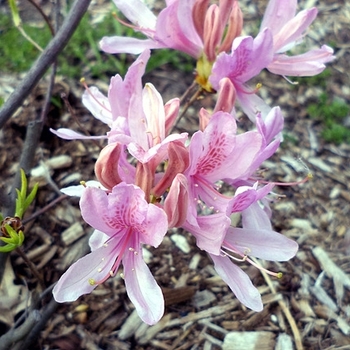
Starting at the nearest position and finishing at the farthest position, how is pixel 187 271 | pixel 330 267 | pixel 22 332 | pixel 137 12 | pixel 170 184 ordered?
pixel 170 184, pixel 22 332, pixel 137 12, pixel 187 271, pixel 330 267

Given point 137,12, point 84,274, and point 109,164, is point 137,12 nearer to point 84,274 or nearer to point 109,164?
point 109,164

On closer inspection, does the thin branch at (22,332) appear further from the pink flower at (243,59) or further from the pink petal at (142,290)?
the pink flower at (243,59)

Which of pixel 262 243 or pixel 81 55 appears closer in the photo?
pixel 262 243

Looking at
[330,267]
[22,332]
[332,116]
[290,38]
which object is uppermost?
[290,38]

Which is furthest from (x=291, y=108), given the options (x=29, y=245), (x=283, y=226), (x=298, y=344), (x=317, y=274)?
(x=29, y=245)

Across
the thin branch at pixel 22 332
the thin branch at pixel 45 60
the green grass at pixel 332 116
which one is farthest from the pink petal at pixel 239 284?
the green grass at pixel 332 116

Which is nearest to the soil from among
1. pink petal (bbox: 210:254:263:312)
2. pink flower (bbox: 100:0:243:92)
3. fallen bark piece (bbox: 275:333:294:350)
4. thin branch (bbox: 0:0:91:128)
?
fallen bark piece (bbox: 275:333:294:350)

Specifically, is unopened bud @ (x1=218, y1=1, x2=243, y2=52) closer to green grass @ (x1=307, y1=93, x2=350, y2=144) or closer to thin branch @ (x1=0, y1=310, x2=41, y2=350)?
thin branch @ (x1=0, y1=310, x2=41, y2=350)

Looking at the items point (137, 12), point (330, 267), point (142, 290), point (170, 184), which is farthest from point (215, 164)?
point (330, 267)
